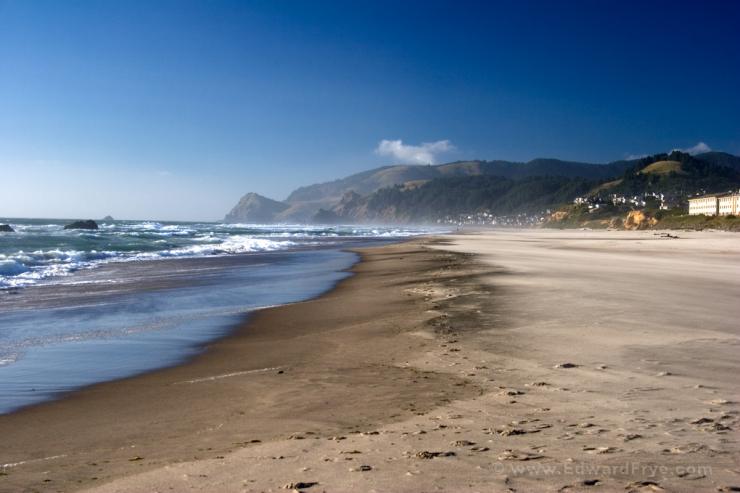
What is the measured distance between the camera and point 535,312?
432 inches

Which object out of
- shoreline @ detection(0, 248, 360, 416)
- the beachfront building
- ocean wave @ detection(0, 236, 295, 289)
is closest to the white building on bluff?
the beachfront building

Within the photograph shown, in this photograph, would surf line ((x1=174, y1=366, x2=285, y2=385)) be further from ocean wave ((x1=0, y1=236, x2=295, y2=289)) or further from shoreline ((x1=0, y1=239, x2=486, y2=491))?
ocean wave ((x1=0, y1=236, x2=295, y2=289))

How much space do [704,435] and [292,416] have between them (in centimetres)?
352

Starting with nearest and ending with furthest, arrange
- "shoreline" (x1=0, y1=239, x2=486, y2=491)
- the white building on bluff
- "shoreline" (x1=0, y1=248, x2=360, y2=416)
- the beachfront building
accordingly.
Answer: "shoreline" (x1=0, y1=239, x2=486, y2=491)
"shoreline" (x1=0, y1=248, x2=360, y2=416)
the beachfront building
the white building on bluff

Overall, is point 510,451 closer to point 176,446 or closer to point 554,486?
point 554,486

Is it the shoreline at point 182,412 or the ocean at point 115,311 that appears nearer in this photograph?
the shoreline at point 182,412

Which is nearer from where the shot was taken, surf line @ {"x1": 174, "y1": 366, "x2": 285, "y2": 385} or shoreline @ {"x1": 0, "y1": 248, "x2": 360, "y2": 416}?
surf line @ {"x1": 174, "y1": 366, "x2": 285, "y2": 385}

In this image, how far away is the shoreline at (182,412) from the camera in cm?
436

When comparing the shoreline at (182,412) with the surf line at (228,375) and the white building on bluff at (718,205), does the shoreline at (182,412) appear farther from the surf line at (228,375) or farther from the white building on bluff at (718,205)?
the white building on bluff at (718,205)

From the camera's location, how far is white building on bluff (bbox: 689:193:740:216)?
91.6 m

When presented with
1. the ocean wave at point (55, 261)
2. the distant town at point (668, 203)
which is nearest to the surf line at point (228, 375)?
the ocean wave at point (55, 261)

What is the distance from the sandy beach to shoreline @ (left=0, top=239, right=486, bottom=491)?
26mm

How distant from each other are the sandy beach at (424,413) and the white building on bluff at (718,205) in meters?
95.8

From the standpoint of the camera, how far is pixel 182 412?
5.73 m
